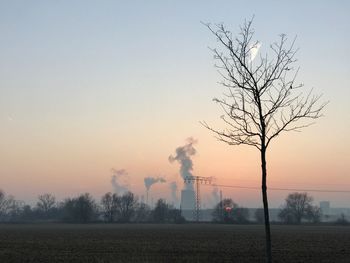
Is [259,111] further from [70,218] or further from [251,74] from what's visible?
[70,218]

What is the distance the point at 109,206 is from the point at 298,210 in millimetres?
71837

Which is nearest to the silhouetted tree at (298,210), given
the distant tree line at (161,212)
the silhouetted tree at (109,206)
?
the distant tree line at (161,212)

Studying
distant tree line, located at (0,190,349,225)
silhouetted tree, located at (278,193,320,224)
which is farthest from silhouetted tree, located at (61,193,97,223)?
silhouetted tree, located at (278,193,320,224)

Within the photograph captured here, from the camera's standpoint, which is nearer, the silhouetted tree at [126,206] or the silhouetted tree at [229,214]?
the silhouetted tree at [229,214]

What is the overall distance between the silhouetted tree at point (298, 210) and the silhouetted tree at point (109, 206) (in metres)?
63.4

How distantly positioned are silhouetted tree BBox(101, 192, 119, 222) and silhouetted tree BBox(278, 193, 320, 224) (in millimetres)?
63406

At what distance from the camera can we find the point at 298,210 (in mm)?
175000

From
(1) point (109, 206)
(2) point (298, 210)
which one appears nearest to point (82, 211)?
(1) point (109, 206)

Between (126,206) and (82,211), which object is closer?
(82,211)

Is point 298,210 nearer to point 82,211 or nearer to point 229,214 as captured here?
point 229,214

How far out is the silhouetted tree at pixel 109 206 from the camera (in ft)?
605

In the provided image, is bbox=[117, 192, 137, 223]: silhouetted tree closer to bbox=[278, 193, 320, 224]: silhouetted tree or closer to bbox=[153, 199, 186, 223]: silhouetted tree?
bbox=[153, 199, 186, 223]: silhouetted tree

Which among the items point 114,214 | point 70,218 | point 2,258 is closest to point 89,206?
point 70,218

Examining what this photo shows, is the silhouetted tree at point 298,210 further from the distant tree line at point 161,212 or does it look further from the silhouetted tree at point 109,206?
the silhouetted tree at point 109,206
